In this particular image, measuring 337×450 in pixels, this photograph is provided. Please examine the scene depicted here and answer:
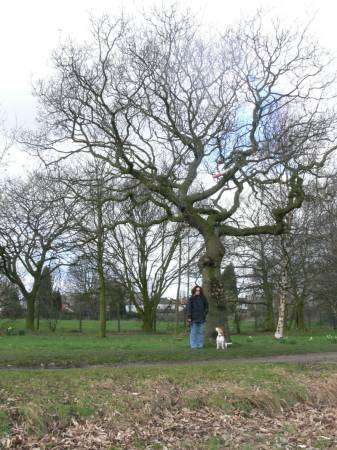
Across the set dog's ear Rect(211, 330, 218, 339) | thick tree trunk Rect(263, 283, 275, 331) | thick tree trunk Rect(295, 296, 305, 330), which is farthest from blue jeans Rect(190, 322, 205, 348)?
thick tree trunk Rect(263, 283, 275, 331)

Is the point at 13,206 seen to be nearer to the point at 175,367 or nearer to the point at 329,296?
the point at 329,296

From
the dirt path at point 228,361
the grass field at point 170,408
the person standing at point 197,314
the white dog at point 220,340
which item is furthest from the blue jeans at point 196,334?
the grass field at point 170,408

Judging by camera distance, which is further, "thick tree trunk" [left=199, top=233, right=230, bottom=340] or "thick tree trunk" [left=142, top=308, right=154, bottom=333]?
"thick tree trunk" [left=142, top=308, right=154, bottom=333]

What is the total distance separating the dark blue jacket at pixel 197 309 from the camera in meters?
16.4

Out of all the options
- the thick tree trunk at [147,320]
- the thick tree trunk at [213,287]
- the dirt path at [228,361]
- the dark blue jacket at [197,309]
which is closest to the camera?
the dirt path at [228,361]

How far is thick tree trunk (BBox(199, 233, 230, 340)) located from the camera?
17.9 meters

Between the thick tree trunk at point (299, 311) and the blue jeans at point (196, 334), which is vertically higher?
the thick tree trunk at point (299, 311)

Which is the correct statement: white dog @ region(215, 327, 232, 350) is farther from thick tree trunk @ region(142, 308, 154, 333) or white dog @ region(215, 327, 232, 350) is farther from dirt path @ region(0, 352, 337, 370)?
thick tree trunk @ region(142, 308, 154, 333)

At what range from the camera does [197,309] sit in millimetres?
16422

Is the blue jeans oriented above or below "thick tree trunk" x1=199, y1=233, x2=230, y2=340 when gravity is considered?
below

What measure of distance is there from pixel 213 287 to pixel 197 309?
172 cm

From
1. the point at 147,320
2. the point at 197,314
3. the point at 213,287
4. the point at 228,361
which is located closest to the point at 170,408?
the point at 228,361

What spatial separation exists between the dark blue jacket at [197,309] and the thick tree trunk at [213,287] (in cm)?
141

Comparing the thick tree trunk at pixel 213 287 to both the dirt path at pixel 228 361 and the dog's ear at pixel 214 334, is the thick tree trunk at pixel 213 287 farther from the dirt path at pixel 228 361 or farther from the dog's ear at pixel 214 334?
the dirt path at pixel 228 361
